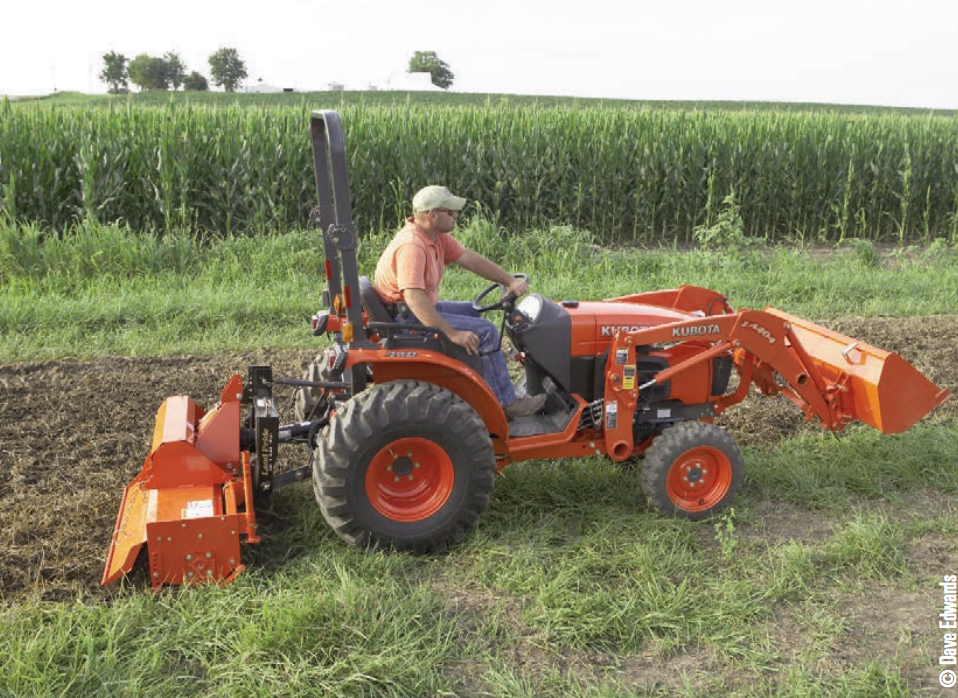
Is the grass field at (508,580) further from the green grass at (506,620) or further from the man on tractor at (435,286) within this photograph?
the man on tractor at (435,286)

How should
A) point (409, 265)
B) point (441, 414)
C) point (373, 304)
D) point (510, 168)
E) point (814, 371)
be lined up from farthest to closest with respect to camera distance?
point (510, 168), point (814, 371), point (373, 304), point (409, 265), point (441, 414)

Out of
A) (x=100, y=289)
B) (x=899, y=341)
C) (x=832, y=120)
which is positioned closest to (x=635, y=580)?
(x=899, y=341)

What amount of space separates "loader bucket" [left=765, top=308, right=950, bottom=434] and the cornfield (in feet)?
21.5

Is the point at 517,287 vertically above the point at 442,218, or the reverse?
the point at 442,218

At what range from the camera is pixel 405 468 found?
14.1ft

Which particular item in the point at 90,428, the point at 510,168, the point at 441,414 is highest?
the point at 510,168

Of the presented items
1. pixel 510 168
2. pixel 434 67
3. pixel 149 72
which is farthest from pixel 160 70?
pixel 510 168

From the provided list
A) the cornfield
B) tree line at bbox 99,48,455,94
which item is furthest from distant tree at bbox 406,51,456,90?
the cornfield

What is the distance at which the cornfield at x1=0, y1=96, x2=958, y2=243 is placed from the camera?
35.1 feet

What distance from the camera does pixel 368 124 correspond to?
39.4 feet

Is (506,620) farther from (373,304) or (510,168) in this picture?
(510,168)

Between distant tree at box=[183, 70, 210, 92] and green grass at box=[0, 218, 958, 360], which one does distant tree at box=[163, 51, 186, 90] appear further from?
green grass at box=[0, 218, 958, 360]

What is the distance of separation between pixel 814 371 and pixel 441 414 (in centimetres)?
206

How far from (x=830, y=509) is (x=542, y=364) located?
1.69m
